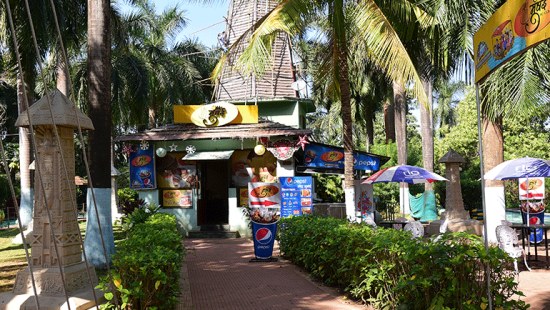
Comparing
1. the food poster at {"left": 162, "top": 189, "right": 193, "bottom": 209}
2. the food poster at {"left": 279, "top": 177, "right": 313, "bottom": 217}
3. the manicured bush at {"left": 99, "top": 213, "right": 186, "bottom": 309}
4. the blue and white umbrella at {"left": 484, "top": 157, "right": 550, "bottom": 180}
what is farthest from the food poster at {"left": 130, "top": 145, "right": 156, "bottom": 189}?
the blue and white umbrella at {"left": 484, "top": 157, "right": 550, "bottom": 180}

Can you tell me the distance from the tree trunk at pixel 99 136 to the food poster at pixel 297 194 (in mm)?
7367

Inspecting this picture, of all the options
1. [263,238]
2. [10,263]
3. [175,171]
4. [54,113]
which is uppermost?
[54,113]

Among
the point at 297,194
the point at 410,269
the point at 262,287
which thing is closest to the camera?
the point at 410,269

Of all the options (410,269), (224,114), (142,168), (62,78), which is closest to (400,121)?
(224,114)

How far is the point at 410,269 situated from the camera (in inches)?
245

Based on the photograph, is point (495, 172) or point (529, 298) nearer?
point (529, 298)

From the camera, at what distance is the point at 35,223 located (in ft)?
24.3

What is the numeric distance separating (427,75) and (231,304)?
1114 centimetres

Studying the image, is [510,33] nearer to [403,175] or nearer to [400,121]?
[403,175]

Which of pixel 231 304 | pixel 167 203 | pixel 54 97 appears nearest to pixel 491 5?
pixel 231 304

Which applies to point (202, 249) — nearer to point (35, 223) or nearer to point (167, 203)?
point (167, 203)

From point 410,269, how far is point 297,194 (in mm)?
10823

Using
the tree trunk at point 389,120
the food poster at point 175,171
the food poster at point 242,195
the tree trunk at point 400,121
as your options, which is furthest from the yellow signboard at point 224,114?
the tree trunk at point 389,120

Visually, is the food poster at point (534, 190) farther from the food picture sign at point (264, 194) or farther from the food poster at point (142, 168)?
the food poster at point (142, 168)
